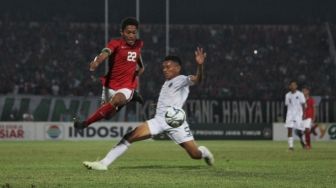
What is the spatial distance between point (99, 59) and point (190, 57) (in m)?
38.7

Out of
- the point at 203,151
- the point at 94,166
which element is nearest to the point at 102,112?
the point at 94,166

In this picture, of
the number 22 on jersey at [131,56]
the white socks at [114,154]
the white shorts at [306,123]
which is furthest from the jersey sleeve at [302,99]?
the white socks at [114,154]

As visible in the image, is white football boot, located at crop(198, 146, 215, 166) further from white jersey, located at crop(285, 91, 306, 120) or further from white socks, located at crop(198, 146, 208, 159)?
white jersey, located at crop(285, 91, 306, 120)

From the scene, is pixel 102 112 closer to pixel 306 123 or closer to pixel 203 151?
pixel 203 151

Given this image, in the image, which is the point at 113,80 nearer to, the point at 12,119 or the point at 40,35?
the point at 12,119

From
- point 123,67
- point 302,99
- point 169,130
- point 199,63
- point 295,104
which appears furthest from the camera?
point 295,104

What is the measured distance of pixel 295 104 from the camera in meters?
→ 28.6

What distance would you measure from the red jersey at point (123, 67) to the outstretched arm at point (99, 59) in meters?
0.72

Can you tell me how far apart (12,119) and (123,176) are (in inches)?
1243

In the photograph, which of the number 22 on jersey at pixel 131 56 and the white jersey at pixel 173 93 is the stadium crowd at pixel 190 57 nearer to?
the number 22 on jersey at pixel 131 56

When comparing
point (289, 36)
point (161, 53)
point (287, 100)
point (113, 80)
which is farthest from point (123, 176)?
point (289, 36)

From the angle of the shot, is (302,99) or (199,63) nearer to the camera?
(199,63)

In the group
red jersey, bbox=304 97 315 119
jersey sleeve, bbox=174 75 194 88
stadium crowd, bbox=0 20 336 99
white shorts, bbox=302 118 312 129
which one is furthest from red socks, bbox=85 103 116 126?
stadium crowd, bbox=0 20 336 99

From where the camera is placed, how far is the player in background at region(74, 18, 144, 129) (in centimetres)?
1474
